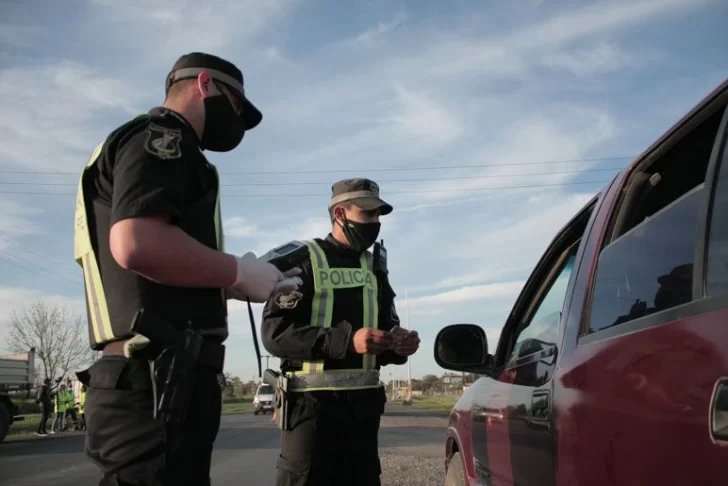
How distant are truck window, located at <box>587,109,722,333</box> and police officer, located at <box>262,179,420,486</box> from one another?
1511 millimetres

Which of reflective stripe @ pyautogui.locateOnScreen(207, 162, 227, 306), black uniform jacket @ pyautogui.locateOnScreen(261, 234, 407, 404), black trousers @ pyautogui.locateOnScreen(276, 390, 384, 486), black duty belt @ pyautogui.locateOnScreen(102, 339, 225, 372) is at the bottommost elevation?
black trousers @ pyautogui.locateOnScreen(276, 390, 384, 486)

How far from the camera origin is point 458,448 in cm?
340

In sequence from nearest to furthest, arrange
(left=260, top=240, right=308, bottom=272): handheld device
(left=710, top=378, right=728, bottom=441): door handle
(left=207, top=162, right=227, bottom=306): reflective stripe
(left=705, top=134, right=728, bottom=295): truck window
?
(left=710, top=378, right=728, bottom=441): door handle → (left=705, top=134, right=728, bottom=295): truck window → (left=207, top=162, right=227, bottom=306): reflective stripe → (left=260, top=240, right=308, bottom=272): handheld device

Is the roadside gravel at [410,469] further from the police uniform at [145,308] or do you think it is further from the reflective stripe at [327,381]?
the police uniform at [145,308]

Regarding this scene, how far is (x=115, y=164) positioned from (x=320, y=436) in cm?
180

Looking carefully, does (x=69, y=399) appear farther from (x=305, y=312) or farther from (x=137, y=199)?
(x=137, y=199)

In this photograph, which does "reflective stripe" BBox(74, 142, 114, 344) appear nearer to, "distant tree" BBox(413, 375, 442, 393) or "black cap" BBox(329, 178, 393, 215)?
"black cap" BBox(329, 178, 393, 215)

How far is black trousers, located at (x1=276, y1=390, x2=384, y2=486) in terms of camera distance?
317 centimetres

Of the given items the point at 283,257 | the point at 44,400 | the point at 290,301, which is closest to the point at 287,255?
the point at 283,257

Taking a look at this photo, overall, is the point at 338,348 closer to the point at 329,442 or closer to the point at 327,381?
the point at 327,381

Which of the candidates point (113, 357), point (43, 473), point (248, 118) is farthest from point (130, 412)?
point (43, 473)

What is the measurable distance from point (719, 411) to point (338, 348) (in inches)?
90.9

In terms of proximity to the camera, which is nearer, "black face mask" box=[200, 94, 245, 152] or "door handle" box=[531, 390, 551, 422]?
"door handle" box=[531, 390, 551, 422]

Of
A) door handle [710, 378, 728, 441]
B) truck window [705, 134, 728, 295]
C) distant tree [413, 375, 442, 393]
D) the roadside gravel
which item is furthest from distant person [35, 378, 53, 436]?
distant tree [413, 375, 442, 393]
